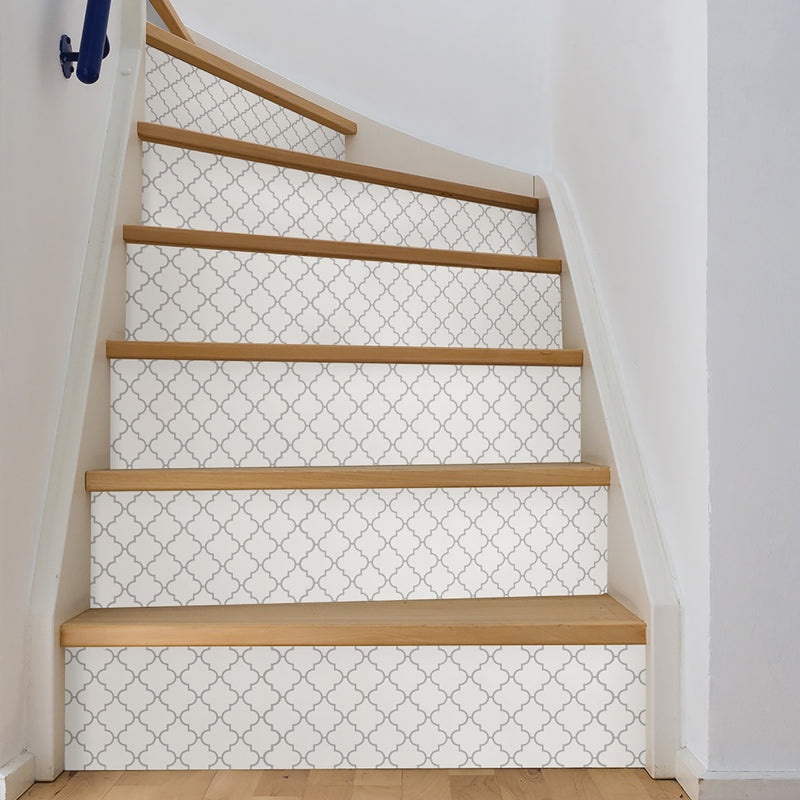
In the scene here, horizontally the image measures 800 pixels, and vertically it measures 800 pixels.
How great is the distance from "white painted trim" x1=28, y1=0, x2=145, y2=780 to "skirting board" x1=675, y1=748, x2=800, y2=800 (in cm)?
95

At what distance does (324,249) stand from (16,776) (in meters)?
1.16

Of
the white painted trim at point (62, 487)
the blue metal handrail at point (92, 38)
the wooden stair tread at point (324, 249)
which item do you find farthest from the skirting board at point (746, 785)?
the blue metal handrail at point (92, 38)

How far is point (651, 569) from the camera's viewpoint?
1.22 metres

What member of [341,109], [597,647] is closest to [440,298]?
[597,647]

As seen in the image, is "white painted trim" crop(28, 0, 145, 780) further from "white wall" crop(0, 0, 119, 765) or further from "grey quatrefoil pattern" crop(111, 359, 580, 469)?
"grey quatrefoil pattern" crop(111, 359, 580, 469)

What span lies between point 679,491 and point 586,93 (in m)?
1.11

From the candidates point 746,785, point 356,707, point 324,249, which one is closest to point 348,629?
point 356,707

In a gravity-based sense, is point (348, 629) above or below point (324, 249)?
below

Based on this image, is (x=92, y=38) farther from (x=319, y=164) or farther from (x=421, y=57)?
(x=421, y=57)

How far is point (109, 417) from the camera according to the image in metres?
1.46

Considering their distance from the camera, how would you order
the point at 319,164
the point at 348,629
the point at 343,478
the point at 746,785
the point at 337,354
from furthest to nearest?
the point at 319,164 < the point at 337,354 < the point at 343,478 < the point at 348,629 < the point at 746,785

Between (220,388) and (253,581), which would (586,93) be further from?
(253,581)

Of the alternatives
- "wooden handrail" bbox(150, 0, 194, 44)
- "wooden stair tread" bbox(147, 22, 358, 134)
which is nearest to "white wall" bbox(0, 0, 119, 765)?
"wooden stair tread" bbox(147, 22, 358, 134)

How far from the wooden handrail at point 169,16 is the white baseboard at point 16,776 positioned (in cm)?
197
